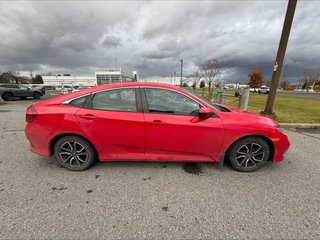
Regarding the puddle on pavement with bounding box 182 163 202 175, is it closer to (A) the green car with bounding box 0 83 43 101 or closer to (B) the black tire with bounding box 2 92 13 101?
(A) the green car with bounding box 0 83 43 101

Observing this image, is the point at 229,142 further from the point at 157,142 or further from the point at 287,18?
the point at 287,18

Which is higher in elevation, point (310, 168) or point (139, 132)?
point (139, 132)

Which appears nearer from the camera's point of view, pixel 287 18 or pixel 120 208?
pixel 120 208

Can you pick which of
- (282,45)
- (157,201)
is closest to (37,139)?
(157,201)

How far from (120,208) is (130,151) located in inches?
37.7

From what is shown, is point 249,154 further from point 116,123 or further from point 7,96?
point 7,96

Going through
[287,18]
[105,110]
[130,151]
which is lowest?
[130,151]

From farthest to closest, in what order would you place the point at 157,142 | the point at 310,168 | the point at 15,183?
the point at 310,168, the point at 157,142, the point at 15,183

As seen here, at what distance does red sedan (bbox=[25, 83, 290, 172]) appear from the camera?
2.66 metres

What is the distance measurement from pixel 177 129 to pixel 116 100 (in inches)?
44.4

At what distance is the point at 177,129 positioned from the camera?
264 cm

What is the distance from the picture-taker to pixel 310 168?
3.05 m

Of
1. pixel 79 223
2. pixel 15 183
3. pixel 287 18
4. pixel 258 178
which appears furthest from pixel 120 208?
pixel 287 18

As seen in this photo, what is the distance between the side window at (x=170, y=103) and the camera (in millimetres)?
2711
